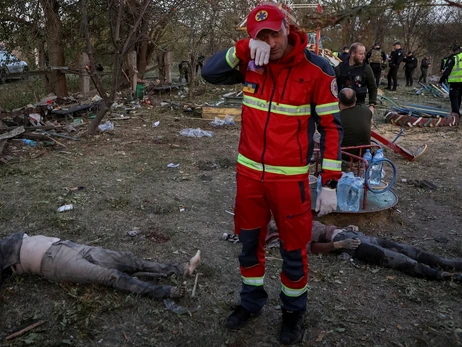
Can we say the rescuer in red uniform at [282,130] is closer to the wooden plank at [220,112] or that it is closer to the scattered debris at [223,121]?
the scattered debris at [223,121]

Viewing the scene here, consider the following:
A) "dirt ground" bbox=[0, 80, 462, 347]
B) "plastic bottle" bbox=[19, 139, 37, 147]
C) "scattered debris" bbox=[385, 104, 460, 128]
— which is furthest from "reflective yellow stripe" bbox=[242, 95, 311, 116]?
"scattered debris" bbox=[385, 104, 460, 128]

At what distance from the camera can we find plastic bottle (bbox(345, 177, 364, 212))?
4.25m

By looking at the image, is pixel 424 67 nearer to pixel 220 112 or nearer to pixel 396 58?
pixel 396 58

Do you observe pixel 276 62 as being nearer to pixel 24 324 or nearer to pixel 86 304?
pixel 86 304

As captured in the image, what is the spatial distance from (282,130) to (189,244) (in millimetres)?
2001

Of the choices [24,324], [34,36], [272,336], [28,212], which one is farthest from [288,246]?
[34,36]

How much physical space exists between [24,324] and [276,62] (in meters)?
2.38

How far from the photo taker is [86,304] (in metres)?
2.96

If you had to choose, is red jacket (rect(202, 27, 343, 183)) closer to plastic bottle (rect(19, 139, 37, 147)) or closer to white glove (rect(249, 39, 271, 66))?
white glove (rect(249, 39, 271, 66))

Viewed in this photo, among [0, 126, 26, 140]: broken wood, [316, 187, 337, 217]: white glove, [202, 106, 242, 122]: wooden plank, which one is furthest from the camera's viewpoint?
[202, 106, 242, 122]: wooden plank

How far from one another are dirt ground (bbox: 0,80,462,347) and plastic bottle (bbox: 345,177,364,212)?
23 cm

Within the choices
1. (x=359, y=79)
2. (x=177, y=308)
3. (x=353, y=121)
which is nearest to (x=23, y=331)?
(x=177, y=308)

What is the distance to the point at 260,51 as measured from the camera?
2297 millimetres

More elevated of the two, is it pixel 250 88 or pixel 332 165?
pixel 250 88
